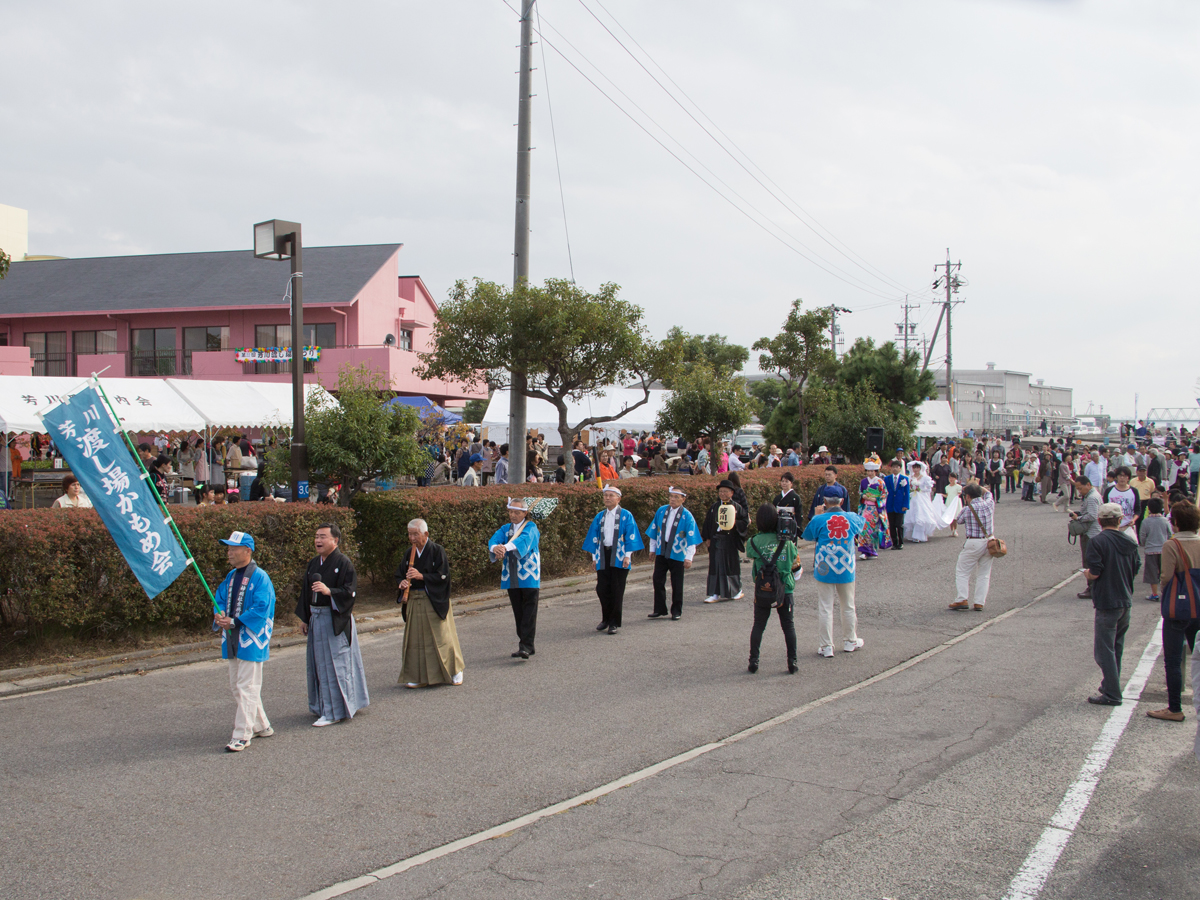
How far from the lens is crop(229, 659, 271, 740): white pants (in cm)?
611

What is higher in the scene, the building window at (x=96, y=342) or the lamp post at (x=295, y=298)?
the building window at (x=96, y=342)

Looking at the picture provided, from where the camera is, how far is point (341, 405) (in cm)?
1274

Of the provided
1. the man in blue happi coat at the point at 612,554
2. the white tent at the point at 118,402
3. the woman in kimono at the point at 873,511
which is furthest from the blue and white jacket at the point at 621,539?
the white tent at the point at 118,402

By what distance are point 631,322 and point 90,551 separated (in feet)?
33.3

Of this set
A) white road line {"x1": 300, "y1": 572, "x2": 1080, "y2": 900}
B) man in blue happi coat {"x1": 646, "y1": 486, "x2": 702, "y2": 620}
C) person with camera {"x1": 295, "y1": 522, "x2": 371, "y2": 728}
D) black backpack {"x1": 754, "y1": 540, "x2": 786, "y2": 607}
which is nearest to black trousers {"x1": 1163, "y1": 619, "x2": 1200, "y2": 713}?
white road line {"x1": 300, "y1": 572, "x2": 1080, "y2": 900}

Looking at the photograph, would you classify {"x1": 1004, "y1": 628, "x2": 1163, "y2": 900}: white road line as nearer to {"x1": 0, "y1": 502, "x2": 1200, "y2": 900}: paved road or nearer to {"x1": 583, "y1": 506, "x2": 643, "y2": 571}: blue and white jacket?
{"x1": 0, "y1": 502, "x2": 1200, "y2": 900}: paved road

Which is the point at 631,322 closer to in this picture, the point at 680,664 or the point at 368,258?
the point at 680,664

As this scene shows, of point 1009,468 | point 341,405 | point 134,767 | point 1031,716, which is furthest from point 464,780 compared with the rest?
point 1009,468

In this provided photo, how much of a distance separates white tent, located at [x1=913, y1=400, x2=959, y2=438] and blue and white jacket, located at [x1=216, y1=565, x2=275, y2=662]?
35.8 m

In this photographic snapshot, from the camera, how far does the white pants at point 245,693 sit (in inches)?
240

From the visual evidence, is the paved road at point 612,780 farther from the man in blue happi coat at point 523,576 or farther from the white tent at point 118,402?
the white tent at point 118,402

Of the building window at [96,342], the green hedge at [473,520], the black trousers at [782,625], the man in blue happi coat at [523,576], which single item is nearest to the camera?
the black trousers at [782,625]

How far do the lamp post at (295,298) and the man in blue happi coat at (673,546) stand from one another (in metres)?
4.45

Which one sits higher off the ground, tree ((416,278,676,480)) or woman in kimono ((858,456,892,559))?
tree ((416,278,676,480))
